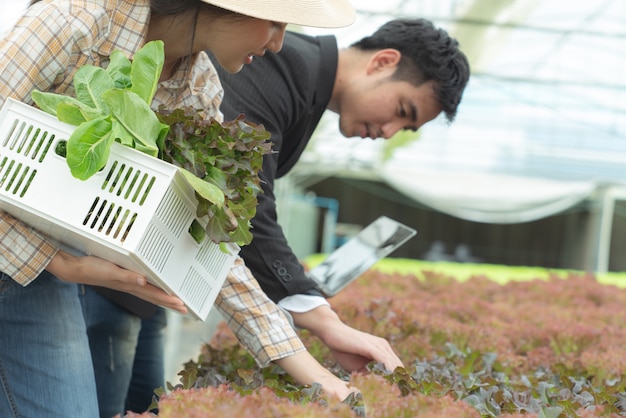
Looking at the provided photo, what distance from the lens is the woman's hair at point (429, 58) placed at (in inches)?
108

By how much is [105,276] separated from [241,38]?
594 mm

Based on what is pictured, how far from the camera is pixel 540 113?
62.4 feet

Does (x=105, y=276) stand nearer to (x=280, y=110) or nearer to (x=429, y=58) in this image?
(x=280, y=110)

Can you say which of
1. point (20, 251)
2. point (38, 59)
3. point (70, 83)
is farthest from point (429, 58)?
point (20, 251)

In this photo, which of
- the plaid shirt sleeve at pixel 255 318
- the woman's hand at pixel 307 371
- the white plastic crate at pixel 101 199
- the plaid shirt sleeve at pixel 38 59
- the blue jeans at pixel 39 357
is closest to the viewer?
the white plastic crate at pixel 101 199

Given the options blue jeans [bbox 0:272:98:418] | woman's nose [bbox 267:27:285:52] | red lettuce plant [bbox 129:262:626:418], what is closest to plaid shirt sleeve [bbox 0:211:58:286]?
blue jeans [bbox 0:272:98:418]

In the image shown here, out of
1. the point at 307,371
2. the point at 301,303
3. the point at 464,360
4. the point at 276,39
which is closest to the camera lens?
the point at 276,39

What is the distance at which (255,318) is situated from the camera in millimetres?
2115

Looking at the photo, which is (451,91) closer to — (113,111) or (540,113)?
Answer: (113,111)

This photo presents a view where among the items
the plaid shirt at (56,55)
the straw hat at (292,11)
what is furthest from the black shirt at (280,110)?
the straw hat at (292,11)

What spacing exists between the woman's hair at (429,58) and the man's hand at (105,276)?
1339 millimetres

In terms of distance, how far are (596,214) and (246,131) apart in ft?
73.1

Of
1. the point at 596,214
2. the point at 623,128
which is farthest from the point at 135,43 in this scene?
the point at 596,214

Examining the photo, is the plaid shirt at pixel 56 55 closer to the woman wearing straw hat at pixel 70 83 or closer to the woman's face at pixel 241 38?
the woman wearing straw hat at pixel 70 83
